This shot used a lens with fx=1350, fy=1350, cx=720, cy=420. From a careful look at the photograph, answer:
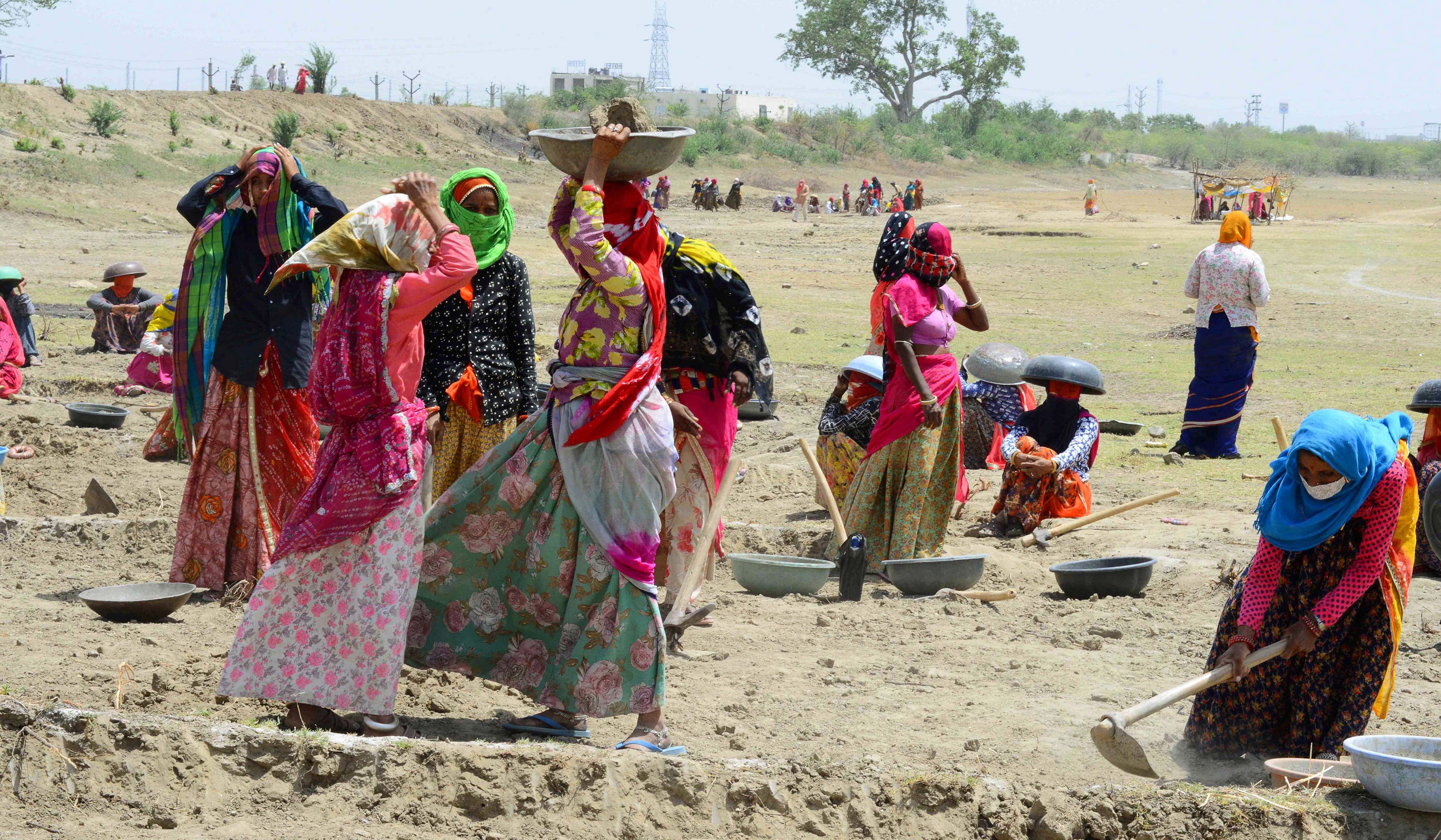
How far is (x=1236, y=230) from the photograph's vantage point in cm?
987

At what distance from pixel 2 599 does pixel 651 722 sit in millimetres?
3034

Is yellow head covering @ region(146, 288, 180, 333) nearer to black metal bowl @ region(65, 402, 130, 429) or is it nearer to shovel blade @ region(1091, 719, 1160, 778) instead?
black metal bowl @ region(65, 402, 130, 429)

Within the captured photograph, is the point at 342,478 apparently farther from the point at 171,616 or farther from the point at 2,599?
the point at 2,599

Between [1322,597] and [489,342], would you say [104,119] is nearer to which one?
[489,342]

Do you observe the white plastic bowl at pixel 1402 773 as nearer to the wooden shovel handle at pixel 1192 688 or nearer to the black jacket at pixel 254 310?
the wooden shovel handle at pixel 1192 688

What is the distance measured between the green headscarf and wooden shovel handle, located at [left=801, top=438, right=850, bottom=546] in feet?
6.89

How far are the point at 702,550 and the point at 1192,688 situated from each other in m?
1.72

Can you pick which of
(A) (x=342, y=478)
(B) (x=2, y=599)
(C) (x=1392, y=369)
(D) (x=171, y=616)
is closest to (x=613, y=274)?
(A) (x=342, y=478)

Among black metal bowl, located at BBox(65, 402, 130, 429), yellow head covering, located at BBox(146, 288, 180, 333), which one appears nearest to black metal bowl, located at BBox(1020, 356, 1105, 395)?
yellow head covering, located at BBox(146, 288, 180, 333)

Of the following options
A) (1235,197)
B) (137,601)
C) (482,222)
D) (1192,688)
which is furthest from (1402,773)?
(1235,197)

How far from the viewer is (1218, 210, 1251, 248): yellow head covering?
32.4 feet

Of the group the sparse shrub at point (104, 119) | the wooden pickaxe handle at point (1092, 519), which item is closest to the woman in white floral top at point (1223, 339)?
the wooden pickaxe handle at point (1092, 519)

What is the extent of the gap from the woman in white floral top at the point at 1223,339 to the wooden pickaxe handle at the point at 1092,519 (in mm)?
2655

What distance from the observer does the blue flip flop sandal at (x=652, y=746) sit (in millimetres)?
3764
